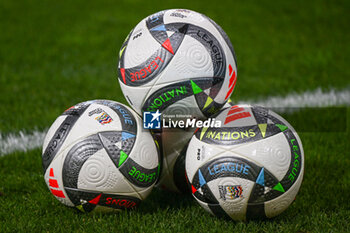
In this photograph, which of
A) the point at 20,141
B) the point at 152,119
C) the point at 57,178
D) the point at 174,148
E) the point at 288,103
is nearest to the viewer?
the point at 57,178

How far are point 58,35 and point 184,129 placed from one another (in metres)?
7.76

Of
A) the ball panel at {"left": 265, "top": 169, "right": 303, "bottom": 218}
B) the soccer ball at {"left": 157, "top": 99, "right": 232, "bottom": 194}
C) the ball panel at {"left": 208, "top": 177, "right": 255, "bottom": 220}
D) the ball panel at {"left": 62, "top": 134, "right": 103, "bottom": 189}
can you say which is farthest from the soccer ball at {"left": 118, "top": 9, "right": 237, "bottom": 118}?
the ball panel at {"left": 265, "top": 169, "right": 303, "bottom": 218}

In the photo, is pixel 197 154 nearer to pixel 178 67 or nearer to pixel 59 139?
pixel 178 67

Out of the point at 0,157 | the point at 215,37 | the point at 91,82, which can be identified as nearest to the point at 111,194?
the point at 215,37

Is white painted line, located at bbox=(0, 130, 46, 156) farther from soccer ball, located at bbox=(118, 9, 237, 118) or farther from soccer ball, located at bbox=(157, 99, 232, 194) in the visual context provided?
soccer ball, located at bbox=(118, 9, 237, 118)

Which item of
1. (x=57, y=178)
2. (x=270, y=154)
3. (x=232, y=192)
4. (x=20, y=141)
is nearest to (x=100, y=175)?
(x=57, y=178)

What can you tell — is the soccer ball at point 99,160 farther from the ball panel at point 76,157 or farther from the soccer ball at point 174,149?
the soccer ball at point 174,149

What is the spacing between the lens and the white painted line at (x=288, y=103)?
5914 millimetres

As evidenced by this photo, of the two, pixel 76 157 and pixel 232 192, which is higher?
pixel 76 157

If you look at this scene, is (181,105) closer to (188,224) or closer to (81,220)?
(188,224)

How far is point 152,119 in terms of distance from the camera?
4.08 metres

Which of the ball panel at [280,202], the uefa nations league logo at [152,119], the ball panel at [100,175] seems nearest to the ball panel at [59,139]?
the ball panel at [100,175]

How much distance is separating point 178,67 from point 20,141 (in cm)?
302

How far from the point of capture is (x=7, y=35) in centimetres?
1127
